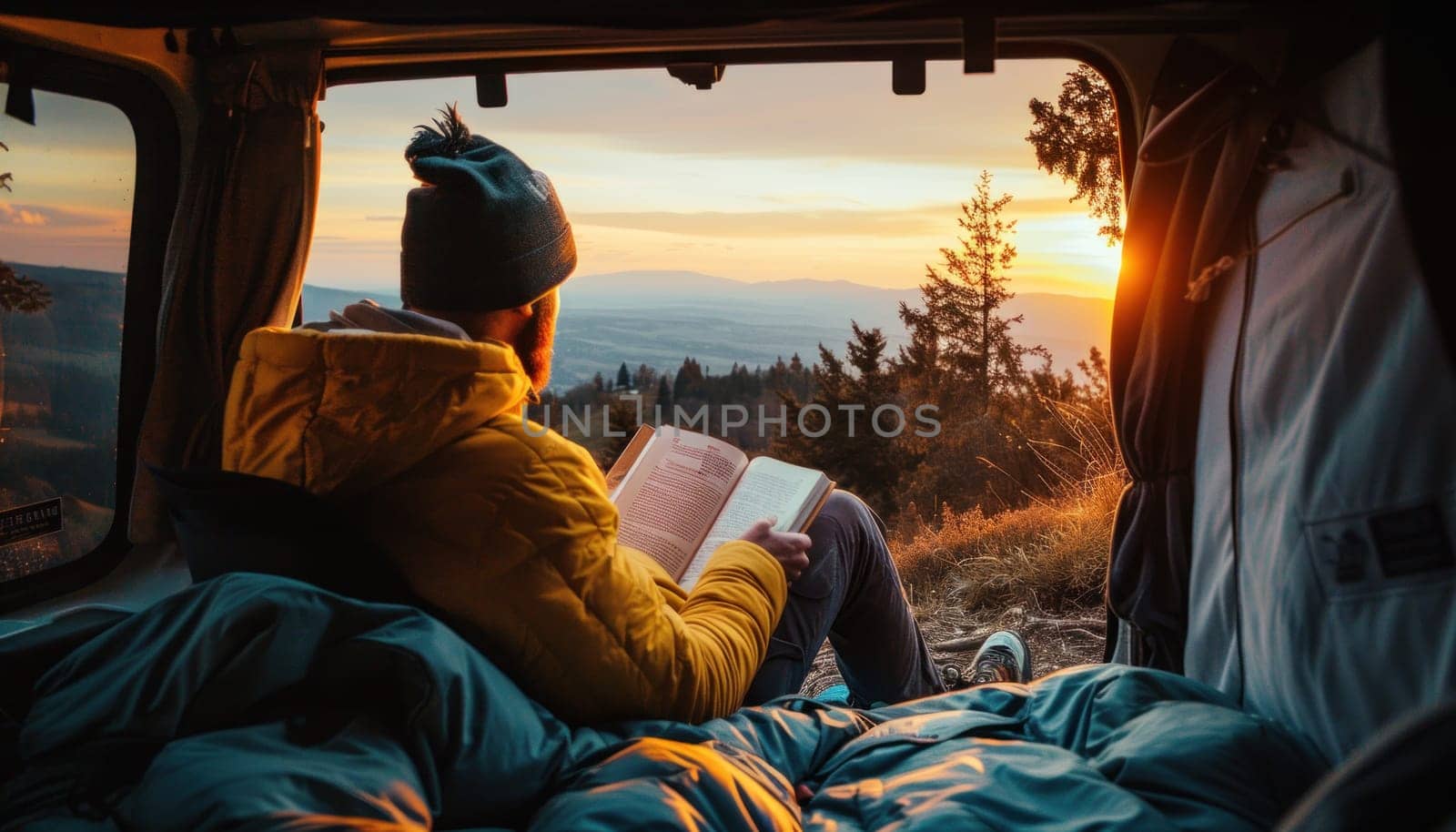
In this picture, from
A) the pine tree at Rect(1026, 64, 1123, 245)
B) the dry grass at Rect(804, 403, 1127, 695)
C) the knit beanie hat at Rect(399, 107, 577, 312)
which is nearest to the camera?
the knit beanie hat at Rect(399, 107, 577, 312)

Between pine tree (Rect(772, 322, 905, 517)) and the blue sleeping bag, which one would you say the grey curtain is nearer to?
the blue sleeping bag

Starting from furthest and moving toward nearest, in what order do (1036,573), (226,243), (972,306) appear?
(972,306) < (1036,573) < (226,243)

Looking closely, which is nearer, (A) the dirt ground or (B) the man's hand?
(B) the man's hand

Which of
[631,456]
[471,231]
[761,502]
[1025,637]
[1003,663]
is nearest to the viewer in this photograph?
[471,231]

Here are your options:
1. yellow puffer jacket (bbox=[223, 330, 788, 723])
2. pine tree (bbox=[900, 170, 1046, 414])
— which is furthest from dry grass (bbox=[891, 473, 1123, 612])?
pine tree (bbox=[900, 170, 1046, 414])

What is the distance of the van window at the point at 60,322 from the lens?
2035mm

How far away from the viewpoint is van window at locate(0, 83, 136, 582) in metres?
2.04

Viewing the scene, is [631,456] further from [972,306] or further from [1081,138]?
[972,306]

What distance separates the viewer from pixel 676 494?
2.03 m

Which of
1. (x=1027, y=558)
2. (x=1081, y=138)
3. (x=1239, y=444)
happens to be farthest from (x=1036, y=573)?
(x=1081, y=138)

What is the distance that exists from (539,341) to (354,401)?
593mm

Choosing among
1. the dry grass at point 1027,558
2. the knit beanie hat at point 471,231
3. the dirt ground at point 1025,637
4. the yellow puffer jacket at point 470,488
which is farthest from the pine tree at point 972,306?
the yellow puffer jacket at point 470,488

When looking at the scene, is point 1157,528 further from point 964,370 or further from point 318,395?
point 964,370

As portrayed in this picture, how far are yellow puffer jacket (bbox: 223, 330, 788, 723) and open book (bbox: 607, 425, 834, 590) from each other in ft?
1.77
